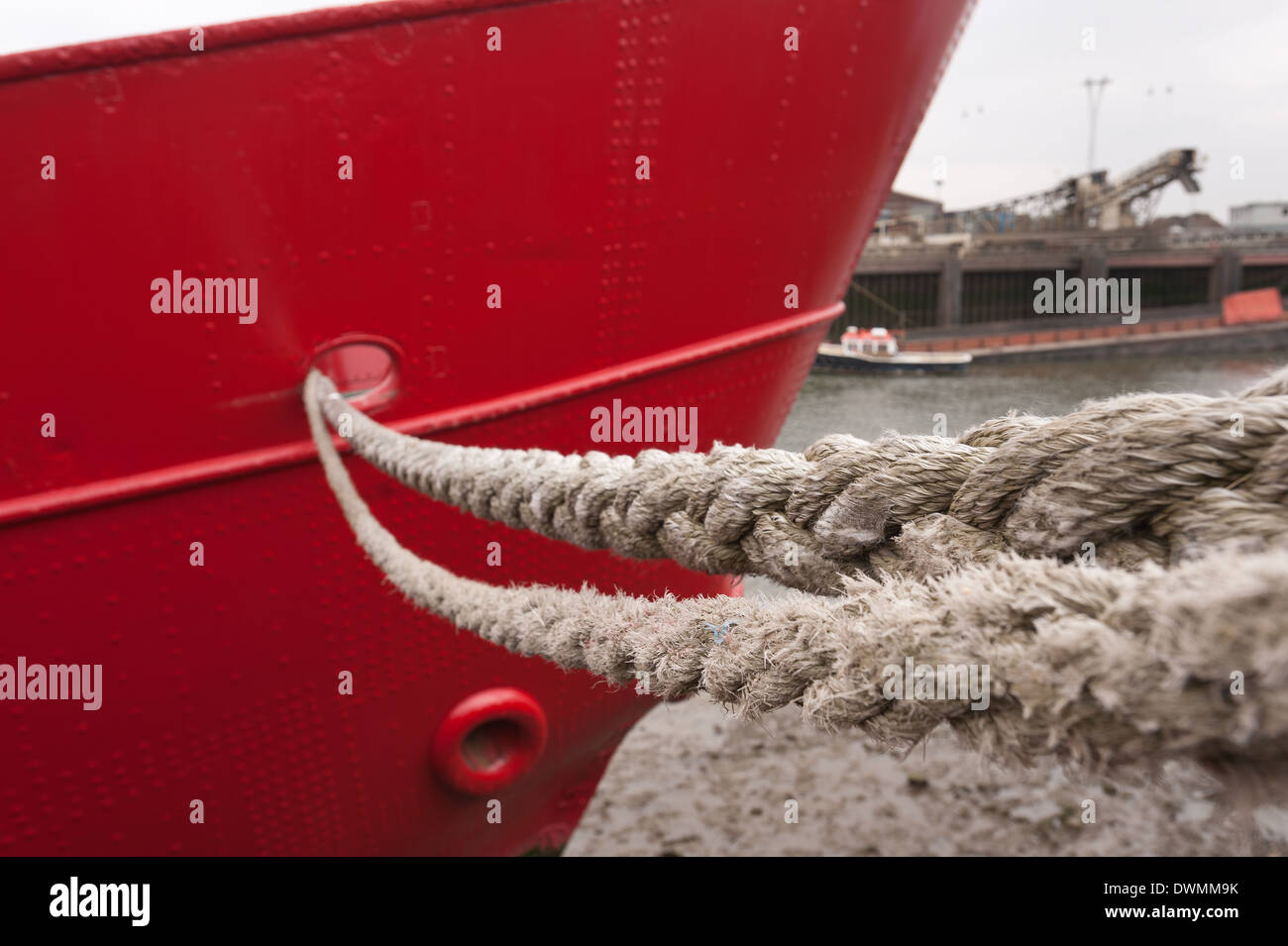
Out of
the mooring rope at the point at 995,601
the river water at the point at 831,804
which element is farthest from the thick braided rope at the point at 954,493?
the river water at the point at 831,804

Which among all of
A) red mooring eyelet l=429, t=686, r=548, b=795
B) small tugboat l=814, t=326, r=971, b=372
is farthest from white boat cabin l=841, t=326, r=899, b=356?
red mooring eyelet l=429, t=686, r=548, b=795

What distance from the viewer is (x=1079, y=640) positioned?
Result: 0.76 m

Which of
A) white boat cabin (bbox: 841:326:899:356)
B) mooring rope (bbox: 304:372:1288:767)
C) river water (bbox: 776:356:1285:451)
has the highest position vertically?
white boat cabin (bbox: 841:326:899:356)

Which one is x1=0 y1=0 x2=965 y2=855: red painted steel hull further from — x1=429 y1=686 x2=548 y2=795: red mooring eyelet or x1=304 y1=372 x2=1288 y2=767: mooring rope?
x1=304 y1=372 x2=1288 y2=767: mooring rope

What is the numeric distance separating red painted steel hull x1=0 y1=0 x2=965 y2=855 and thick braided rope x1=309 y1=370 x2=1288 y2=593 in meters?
1.18

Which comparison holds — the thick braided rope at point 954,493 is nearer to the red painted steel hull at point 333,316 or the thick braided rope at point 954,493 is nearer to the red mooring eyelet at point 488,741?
the red painted steel hull at point 333,316

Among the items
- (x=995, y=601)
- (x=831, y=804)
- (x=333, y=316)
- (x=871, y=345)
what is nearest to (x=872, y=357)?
(x=871, y=345)

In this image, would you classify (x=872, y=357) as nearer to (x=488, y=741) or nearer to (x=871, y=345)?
(x=871, y=345)

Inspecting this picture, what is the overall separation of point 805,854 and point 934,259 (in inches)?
674

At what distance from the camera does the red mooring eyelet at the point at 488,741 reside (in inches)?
132

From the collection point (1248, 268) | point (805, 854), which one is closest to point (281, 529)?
point (805, 854)

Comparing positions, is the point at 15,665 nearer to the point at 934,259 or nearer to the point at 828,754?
the point at 828,754

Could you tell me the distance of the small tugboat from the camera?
15312mm

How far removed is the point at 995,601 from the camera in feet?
2.85
